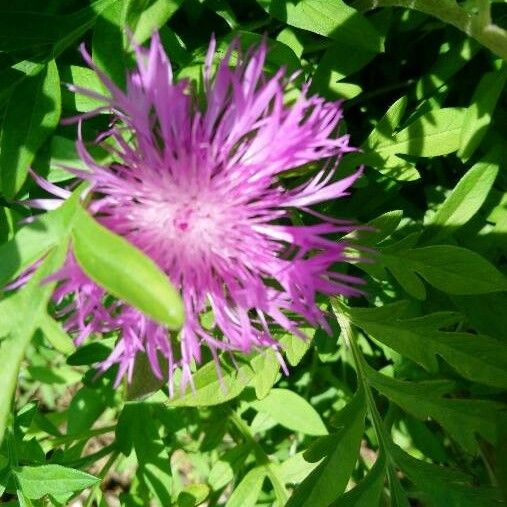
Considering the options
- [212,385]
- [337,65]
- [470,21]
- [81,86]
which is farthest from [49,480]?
[470,21]

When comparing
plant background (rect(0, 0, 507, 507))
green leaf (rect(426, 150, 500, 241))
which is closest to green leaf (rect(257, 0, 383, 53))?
plant background (rect(0, 0, 507, 507))

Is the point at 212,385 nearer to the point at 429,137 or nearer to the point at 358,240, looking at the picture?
the point at 358,240

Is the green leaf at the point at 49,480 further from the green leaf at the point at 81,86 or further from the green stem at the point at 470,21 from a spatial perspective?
the green stem at the point at 470,21

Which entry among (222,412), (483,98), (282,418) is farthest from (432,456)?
(483,98)

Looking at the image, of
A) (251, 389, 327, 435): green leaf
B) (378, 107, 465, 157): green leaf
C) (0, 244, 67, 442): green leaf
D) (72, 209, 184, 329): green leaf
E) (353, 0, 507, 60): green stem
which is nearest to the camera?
(72, 209, 184, 329): green leaf

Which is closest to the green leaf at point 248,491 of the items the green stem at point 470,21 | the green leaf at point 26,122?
the green leaf at point 26,122

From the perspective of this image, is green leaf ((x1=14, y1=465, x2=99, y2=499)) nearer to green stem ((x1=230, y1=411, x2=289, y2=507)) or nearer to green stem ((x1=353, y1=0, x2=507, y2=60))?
green stem ((x1=230, y1=411, x2=289, y2=507))

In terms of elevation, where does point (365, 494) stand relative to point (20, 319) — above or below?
below
